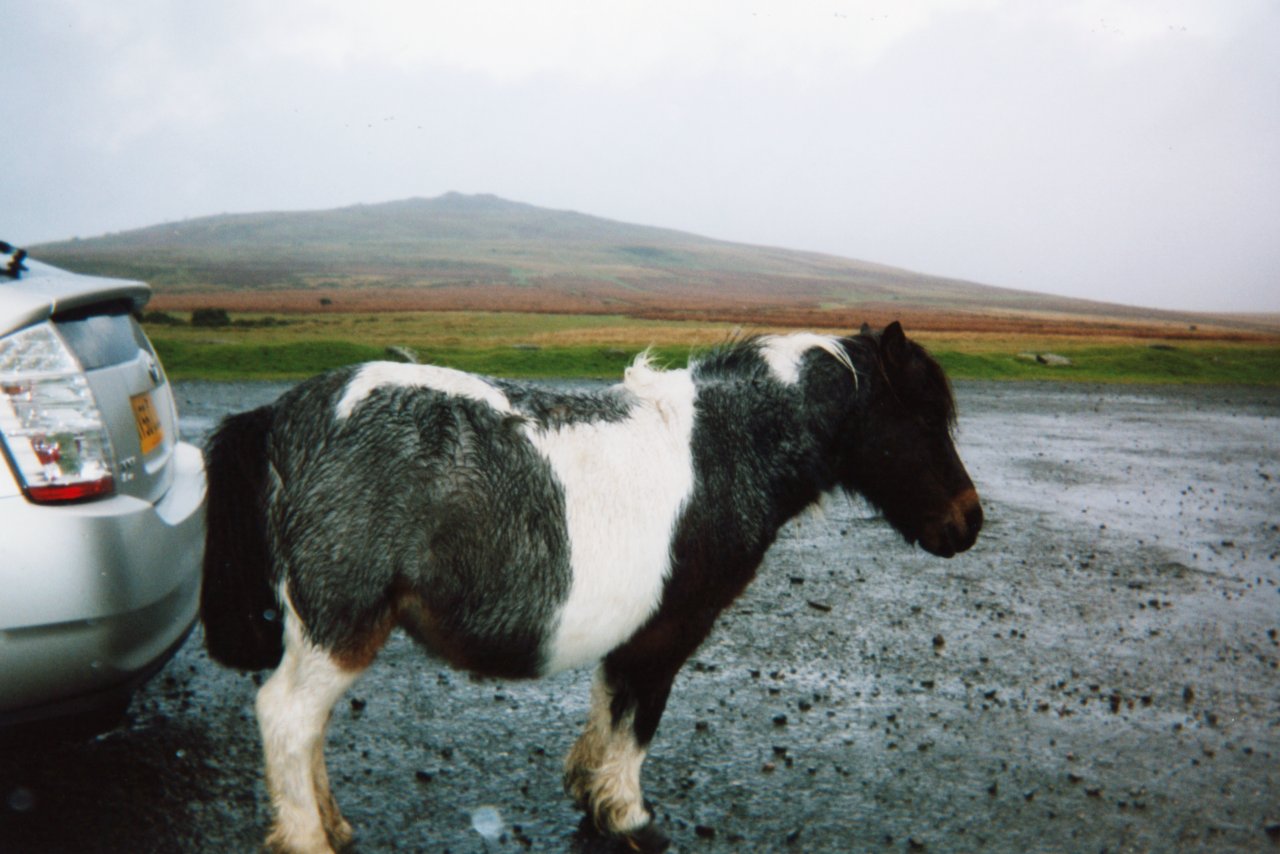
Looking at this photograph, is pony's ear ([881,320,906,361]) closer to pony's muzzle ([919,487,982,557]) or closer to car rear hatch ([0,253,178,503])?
pony's muzzle ([919,487,982,557])

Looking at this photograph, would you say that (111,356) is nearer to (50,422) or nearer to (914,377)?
(50,422)

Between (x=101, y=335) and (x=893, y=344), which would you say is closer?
(x=101, y=335)

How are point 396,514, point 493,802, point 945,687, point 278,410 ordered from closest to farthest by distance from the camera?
point 396,514, point 278,410, point 493,802, point 945,687

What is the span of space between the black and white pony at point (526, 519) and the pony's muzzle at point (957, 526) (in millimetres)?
16

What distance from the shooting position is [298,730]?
2877 mm

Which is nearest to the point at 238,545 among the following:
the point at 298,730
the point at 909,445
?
the point at 298,730

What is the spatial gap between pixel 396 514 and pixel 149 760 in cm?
171

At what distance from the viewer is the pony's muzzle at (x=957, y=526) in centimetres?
379

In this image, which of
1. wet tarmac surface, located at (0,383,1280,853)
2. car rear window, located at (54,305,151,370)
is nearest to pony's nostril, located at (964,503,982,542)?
wet tarmac surface, located at (0,383,1280,853)

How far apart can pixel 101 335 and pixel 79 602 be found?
1.10 metres

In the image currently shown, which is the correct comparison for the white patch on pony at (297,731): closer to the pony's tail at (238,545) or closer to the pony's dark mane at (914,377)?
the pony's tail at (238,545)

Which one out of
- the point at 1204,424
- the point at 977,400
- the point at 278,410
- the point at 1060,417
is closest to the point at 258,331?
the point at 977,400

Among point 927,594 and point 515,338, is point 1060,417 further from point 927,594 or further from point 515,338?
point 515,338

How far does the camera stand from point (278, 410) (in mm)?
3131
